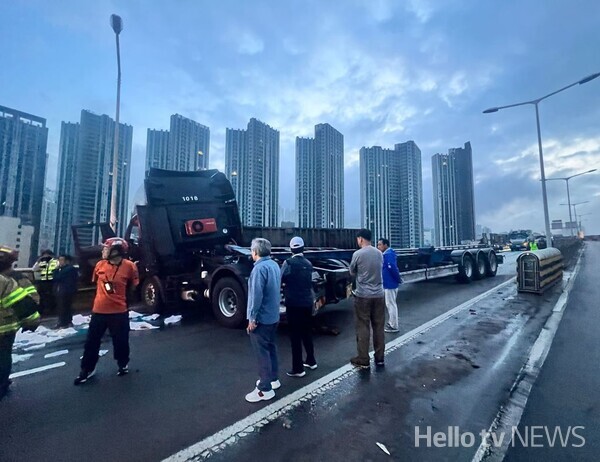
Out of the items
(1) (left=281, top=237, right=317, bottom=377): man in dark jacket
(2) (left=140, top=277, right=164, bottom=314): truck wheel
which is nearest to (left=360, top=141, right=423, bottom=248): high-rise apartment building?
(2) (left=140, top=277, right=164, bottom=314): truck wheel

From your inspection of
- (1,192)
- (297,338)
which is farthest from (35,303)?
(1,192)

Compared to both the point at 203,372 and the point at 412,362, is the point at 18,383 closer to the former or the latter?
the point at 203,372

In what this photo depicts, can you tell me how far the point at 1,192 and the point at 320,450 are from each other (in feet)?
96.8

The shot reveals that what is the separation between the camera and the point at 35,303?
3275mm

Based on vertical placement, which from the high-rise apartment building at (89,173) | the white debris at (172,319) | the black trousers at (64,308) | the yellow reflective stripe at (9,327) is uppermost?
the high-rise apartment building at (89,173)

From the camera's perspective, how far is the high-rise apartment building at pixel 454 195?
37.7m

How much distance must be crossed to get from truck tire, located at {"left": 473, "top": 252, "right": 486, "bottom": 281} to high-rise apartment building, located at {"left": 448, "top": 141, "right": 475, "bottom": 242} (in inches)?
989

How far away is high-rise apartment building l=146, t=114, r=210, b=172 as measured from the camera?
23.6 m

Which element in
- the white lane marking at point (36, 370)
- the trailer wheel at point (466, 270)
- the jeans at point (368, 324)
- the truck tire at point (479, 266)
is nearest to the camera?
the white lane marking at point (36, 370)

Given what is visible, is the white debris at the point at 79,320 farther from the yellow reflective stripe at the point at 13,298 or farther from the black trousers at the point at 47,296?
the yellow reflective stripe at the point at 13,298

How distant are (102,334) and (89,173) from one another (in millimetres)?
21845

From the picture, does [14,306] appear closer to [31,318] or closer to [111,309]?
[31,318]

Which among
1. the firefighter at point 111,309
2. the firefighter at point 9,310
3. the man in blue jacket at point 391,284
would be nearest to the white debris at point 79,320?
the firefighter at point 111,309

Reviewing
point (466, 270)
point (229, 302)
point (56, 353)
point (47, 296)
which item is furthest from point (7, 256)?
point (466, 270)
